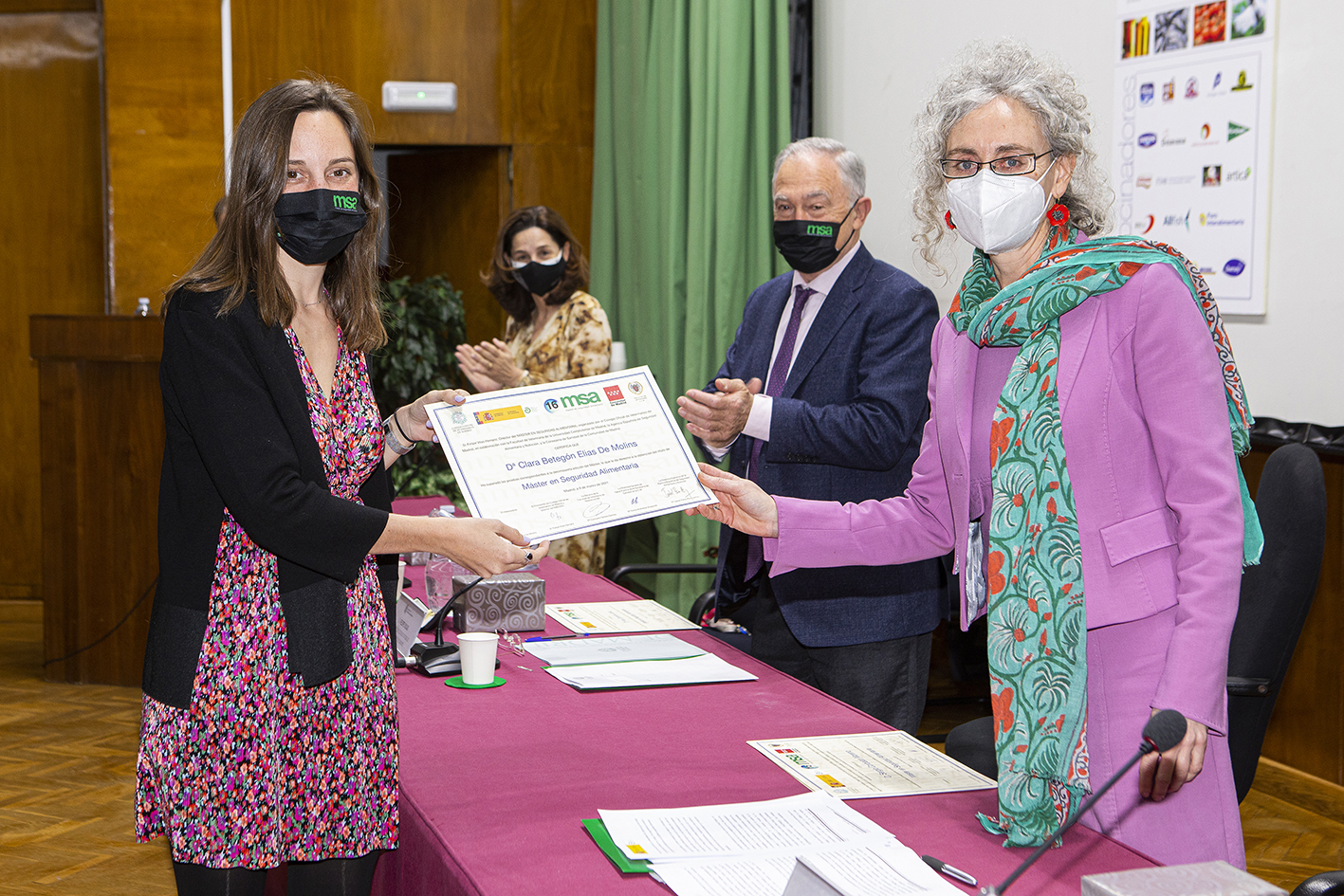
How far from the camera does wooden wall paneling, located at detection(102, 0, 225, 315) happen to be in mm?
5688

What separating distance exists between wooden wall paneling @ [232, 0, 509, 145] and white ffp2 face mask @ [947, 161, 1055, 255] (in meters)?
4.71

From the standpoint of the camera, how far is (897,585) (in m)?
2.54

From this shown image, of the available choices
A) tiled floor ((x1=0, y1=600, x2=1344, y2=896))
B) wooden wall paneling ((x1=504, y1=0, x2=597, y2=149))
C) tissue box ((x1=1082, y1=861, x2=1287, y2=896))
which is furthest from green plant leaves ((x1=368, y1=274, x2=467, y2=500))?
tissue box ((x1=1082, y1=861, x2=1287, y2=896))

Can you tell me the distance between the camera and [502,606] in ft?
7.87

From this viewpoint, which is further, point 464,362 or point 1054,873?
point 464,362

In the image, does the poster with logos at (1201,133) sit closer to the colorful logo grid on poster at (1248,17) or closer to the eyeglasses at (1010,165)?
the colorful logo grid on poster at (1248,17)

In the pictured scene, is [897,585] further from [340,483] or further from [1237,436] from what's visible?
[340,483]

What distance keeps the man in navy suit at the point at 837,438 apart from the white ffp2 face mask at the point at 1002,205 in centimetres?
82

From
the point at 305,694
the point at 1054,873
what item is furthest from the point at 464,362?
the point at 1054,873

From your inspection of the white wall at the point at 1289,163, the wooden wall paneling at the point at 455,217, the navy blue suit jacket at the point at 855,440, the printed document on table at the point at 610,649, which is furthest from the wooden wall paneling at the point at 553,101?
the printed document on table at the point at 610,649

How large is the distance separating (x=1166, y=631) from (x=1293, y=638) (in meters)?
0.78

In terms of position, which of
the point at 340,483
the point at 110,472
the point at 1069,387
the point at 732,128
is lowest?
the point at 110,472

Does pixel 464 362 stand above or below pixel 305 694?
above

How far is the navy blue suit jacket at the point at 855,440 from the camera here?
8.12 ft
